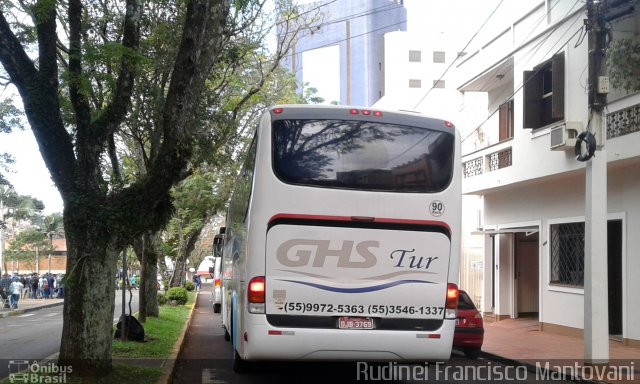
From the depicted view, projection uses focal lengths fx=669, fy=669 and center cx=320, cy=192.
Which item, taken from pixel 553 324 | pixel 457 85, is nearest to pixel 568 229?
pixel 553 324

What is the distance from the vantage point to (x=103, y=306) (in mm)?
8797

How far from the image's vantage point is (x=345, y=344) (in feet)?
26.5

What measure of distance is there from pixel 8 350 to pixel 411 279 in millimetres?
11129


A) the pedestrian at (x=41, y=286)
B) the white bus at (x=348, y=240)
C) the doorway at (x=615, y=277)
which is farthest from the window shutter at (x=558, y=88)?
the pedestrian at (x=41, y=286)

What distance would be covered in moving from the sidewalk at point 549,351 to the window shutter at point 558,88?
5.51 meters

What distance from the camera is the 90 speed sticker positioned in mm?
8406

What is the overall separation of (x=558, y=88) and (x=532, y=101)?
1483mm

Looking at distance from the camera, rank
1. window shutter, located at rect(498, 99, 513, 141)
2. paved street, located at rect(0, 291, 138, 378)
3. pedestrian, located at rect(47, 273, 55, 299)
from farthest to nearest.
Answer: pedestrian, located at rect(47, 273, 55, 299), window shutter, located at rect(498, 99, 513, 141), paved street, located at rect(0, 291, 138, 378)

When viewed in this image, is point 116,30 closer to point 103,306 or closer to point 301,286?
point 103,306

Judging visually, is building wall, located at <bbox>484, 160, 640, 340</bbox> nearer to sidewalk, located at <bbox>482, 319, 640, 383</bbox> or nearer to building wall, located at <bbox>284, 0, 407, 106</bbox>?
sidewalk, located at <bbox>482, 319, 640, 383</bbox>

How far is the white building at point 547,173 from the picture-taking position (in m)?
14.9

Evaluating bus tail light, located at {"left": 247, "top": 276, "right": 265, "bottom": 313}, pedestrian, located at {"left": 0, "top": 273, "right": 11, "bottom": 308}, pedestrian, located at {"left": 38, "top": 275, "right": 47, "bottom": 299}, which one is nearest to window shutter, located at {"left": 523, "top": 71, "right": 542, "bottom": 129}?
bus tail light, located at {"left": 247, "top": 276, "right": 265, "bottom": 313}
